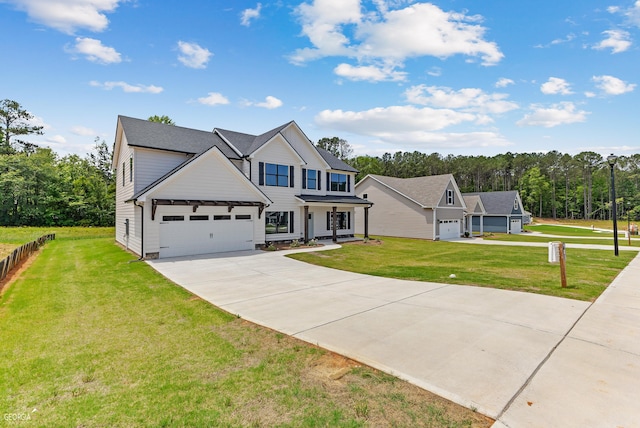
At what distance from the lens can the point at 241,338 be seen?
5.56 m

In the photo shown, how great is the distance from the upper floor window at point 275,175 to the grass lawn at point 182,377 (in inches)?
543

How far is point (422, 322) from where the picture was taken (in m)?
6.27

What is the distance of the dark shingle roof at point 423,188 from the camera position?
29.3 metres

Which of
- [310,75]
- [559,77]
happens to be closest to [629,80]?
[559,77]

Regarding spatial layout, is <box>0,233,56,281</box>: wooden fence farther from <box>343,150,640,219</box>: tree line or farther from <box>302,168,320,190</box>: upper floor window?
<box>343,150,640,219</box>: tree line

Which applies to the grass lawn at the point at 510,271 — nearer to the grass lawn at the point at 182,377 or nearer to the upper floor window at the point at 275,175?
the upper floor window at the point at 275,175

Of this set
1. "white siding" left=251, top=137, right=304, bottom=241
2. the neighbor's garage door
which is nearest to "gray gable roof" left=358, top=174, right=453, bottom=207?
"white siding" left=251, top=137, right=304, bottom=241

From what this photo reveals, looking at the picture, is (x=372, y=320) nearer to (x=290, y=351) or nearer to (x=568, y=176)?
(x=290, y=351)

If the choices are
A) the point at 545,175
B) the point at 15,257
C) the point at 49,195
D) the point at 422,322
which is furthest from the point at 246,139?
the point at 545,175

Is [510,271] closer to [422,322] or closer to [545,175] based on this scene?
[422,322]

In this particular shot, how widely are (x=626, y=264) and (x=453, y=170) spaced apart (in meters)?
68.0

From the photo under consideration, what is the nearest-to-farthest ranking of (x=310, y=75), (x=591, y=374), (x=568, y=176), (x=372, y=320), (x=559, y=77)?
1. (x=591, y=374)
2. (x=372, y=320)
3. (x=559, y=77)
4. (x=310, y=75)
5. (x=568, y=176)

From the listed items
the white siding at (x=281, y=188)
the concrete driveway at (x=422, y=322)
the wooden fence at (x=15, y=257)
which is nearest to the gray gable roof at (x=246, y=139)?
the white siding at (x=281, y=188)

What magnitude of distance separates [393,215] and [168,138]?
21.8m
